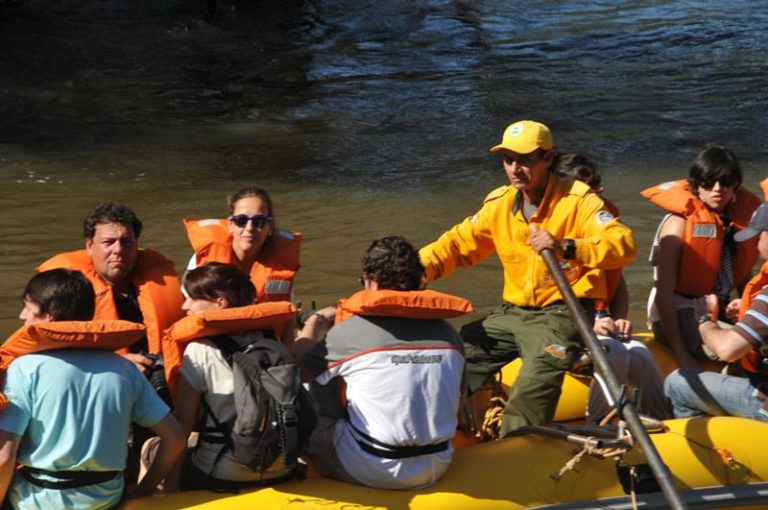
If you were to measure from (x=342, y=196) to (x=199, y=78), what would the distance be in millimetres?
5158

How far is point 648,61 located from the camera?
15625 mm

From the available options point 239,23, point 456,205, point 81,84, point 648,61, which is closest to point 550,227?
point 456,205

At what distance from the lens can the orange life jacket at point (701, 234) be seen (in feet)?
17.0

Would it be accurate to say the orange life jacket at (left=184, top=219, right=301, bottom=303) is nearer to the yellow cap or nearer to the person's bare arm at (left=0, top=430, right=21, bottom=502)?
the yellow cap

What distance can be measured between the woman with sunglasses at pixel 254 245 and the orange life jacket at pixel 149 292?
0.86ft

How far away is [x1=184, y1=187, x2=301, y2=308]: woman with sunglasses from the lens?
481cm

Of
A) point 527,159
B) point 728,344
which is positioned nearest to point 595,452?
point 728,344

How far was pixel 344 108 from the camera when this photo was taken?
43.6 feet

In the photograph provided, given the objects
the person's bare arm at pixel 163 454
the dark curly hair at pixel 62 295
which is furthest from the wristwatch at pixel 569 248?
the dark curly hair at pixel 62 295

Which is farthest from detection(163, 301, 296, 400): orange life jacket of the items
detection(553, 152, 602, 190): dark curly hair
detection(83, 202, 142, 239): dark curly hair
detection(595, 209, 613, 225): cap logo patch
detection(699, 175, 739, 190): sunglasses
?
detection(699, 175, 739, 190): sunglasses

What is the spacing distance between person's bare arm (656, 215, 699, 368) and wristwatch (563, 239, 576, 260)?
101 centimetres

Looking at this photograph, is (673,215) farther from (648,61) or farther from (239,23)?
(239,23)

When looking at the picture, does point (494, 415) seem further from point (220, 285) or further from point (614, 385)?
point (220, 285)

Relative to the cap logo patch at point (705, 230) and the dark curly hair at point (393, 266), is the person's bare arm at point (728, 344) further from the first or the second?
the cap logo patch at point (705, 230)
